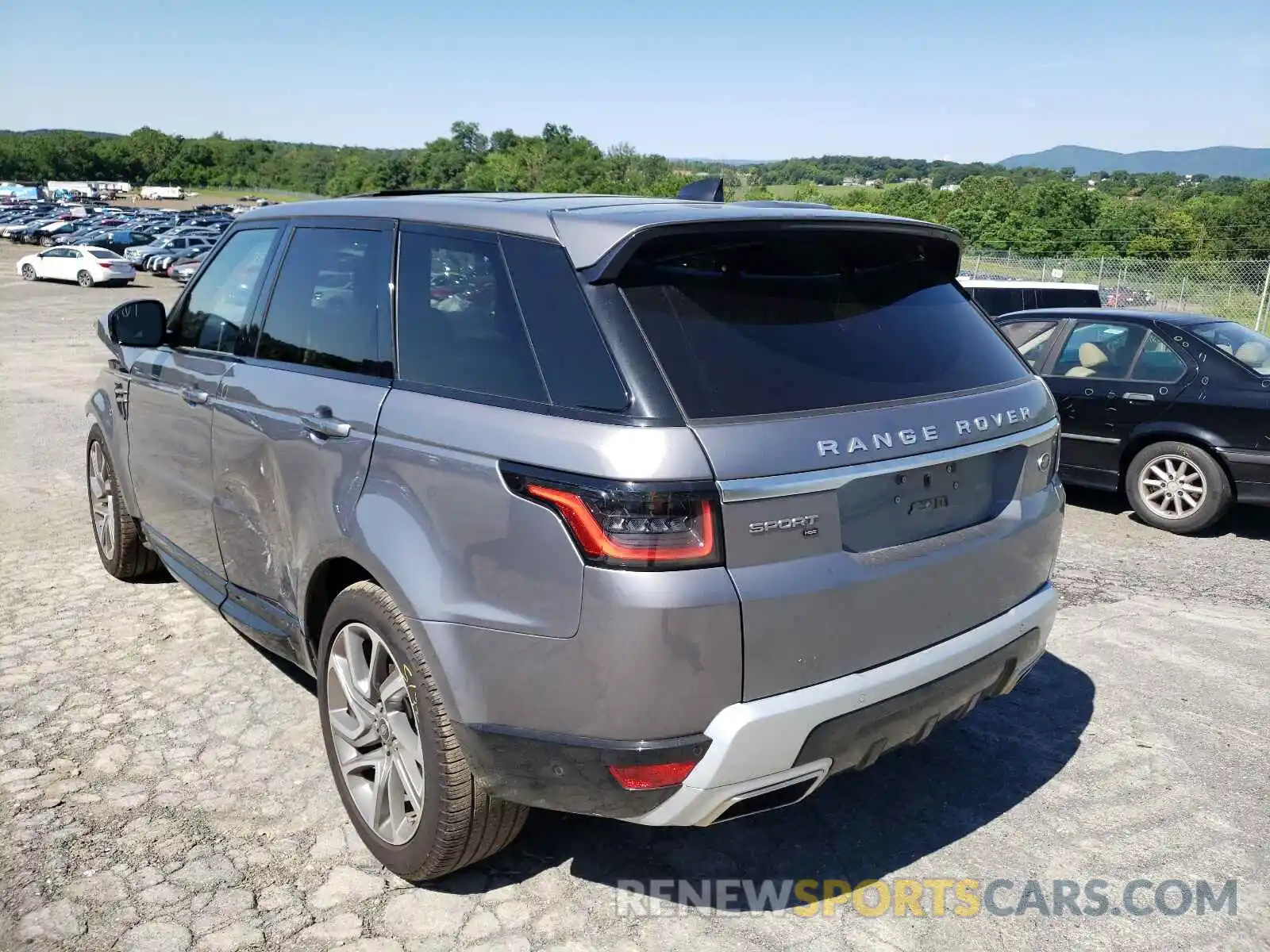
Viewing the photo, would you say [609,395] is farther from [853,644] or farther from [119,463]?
[119,463]

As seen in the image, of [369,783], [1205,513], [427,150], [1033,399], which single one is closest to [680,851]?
[369,783]

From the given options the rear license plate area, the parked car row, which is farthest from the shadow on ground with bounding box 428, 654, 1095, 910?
the parked car row

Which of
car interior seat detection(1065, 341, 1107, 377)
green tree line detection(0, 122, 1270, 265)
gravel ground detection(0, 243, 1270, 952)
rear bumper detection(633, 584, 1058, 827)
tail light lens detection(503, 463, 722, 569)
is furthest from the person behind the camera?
green tree line detection(0, 122, 1270, 265)

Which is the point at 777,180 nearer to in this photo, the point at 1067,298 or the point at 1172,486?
the point at 1067,298

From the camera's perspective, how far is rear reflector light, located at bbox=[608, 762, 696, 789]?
94.0 inches

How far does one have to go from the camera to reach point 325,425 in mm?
3131

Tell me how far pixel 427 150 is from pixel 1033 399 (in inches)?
6233

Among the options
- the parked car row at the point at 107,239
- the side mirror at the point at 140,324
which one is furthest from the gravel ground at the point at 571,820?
the parked car row at the point at 107,239

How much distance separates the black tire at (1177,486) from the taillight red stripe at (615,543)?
624 centimetres

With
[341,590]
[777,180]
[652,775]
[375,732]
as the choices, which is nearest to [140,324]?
[341,590]

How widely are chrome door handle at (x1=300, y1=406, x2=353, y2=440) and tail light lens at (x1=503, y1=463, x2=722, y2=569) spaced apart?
1028 millimetres

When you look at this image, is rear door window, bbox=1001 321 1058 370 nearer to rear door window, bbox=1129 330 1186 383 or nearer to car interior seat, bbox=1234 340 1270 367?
rear door window, bbox=1129 330 1186 383

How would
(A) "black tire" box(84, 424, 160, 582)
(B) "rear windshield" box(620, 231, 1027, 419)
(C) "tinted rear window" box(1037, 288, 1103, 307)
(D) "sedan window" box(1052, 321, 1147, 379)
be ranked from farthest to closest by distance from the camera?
(C) "tinted rear window" box(1037, 288, 1103, 307) → (D) "sedan window" box(1052, 321, 1147, 379) → (A) "black tire" box(84, 424, 160, 582) → (B) "rear windshield" box(620, 231, 1027, 419)

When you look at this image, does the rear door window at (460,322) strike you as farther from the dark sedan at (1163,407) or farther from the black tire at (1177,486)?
the black tire at (1177,486)
